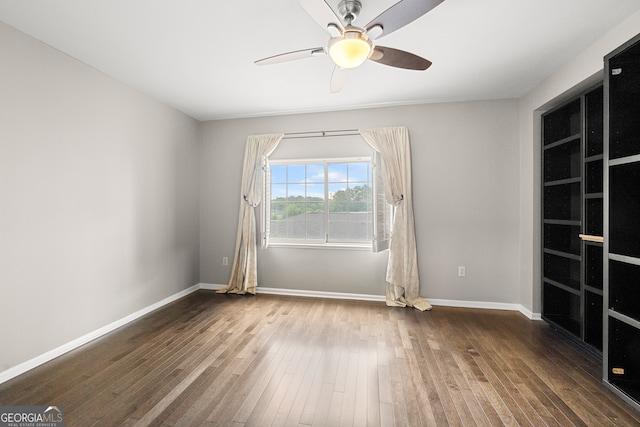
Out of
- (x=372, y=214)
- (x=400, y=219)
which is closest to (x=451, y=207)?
(x=400, y=219)

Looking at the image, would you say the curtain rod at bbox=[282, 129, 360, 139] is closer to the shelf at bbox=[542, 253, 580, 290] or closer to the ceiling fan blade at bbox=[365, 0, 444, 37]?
the ceiling fan blade at bbox=[365, 0, 444, 37]

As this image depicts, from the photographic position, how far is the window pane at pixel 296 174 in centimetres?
418

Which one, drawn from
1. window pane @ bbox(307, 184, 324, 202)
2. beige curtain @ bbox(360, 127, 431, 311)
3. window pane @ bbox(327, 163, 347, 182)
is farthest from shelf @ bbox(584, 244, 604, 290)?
window pane @ bbox(307, 184, 324, 202)

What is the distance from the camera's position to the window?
13.1ft

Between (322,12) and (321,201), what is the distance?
273 centimetres

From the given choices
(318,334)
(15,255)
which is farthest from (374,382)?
(15,255)

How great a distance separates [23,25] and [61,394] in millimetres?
2684

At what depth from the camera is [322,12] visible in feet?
5.12

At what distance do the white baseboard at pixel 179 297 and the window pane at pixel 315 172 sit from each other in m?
1.64

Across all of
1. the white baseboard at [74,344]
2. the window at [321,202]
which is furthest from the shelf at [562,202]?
the white baseboard at [74,344]

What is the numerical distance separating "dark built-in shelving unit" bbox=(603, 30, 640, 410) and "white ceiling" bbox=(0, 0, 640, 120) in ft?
1.64

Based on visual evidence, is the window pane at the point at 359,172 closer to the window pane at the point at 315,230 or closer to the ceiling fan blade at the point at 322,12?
the window pane at the point at 315,230

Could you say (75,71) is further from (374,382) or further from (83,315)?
(374,382)

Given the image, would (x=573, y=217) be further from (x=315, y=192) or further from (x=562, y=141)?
(x=315, y=192)
